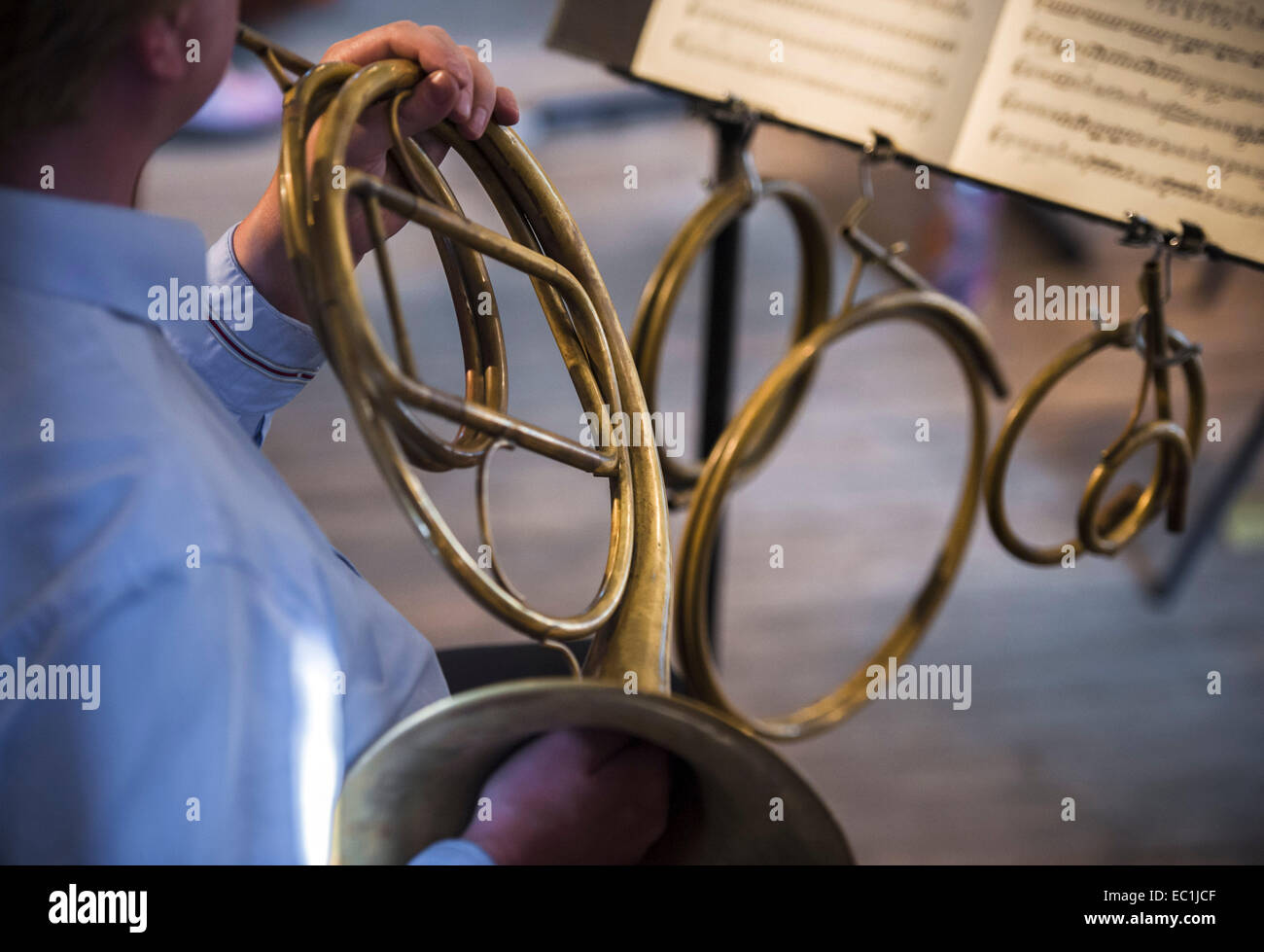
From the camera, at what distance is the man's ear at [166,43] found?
45cm

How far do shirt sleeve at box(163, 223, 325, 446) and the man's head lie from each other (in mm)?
227

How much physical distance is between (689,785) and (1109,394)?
2052 millimetres

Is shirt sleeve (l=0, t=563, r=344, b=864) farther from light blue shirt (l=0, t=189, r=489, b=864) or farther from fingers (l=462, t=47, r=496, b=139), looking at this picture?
fingers (l=462, t=47, r=496, b=139)

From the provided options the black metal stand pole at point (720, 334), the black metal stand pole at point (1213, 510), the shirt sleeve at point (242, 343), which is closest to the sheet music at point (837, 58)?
the black metal stand pole at point (720, 334)

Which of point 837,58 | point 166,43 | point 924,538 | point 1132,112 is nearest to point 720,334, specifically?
point 837,58

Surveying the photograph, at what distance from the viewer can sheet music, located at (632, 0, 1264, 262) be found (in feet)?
2.47

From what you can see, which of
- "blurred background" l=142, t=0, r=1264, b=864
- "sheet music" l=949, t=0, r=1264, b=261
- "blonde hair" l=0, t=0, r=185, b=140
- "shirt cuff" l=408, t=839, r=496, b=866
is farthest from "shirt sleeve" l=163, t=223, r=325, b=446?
"blurred background" l=142, t=0, r=1264, b=864

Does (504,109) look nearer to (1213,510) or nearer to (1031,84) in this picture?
(1031,84)

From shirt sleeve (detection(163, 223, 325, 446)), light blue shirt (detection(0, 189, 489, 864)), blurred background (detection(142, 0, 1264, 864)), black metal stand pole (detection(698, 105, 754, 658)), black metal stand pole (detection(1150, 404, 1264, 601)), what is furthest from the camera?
black metal stand pole (detection(1150, 404, 1264, 601))

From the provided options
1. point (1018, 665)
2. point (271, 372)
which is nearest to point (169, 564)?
point (271, 372)

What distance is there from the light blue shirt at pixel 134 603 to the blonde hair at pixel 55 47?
42 mm

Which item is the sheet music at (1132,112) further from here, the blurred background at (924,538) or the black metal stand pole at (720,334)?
the blurred background at (924,538)

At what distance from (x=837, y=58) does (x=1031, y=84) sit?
0.14m
